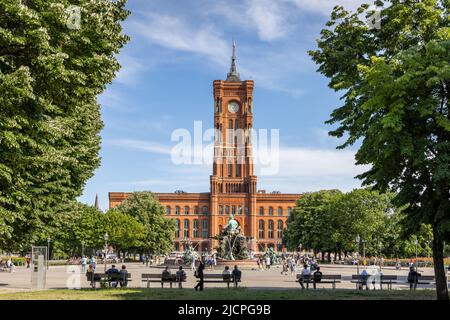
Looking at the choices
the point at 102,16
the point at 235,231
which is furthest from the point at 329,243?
the point at 102,16

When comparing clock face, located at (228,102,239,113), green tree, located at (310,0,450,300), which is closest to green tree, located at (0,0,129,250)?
green tree, located at (310,0,450,300)

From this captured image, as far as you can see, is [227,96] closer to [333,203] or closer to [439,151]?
[333,203]

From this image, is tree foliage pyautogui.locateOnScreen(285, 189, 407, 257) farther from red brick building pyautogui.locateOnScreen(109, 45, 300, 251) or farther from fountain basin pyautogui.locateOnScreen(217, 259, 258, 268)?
red brick building pyautogui.locateOnScreen(109, 45, 300, 251)

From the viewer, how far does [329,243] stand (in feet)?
233

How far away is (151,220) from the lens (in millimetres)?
80250

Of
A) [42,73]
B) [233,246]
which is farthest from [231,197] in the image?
[42,73]

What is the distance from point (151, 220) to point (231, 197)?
146 ft

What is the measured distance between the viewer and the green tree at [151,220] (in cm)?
7781

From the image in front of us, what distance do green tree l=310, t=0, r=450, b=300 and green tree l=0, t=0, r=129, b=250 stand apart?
860 centimetres

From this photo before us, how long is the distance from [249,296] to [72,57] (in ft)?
33.5

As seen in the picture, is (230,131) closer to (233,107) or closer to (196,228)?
(233,107)

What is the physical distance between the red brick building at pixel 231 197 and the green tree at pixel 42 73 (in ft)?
336

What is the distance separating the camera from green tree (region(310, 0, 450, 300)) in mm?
15484

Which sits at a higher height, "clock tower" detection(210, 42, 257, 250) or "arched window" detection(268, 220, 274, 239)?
"clock tower" detection(210, 42, 257, 250)
